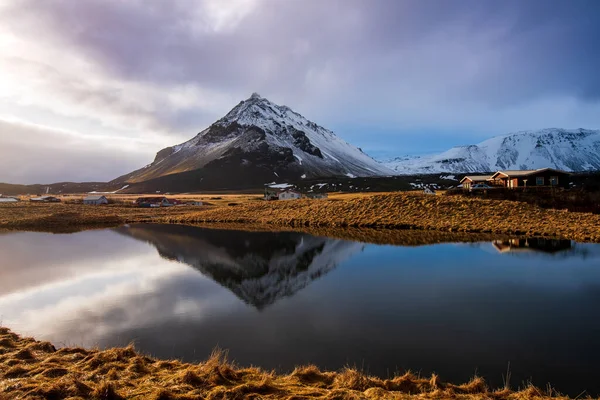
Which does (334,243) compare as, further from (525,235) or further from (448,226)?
(525,235)

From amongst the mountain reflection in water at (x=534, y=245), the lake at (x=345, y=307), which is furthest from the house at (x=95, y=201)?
the mountain reflection in water at (x=534, y=245)

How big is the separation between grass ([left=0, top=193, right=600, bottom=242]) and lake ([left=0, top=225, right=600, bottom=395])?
28.6ft

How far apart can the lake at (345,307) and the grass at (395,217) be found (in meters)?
8.71

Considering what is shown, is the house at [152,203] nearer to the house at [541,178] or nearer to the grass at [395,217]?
the grass at [395,217]

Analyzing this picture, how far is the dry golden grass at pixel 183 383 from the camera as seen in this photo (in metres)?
9.05

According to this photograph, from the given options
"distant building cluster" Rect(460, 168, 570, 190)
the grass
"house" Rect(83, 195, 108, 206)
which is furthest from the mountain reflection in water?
"house" Rect(83, 195, 108, 206)

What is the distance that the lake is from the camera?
42.1 feet

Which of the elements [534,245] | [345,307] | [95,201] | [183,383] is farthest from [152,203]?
[183,383]

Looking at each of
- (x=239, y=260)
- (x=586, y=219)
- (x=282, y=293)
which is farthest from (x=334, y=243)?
(x=586, y=219)

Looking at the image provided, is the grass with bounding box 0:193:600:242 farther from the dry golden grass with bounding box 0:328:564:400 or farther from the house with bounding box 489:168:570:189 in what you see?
the dry golden grass with bounding box 0:328:564:400

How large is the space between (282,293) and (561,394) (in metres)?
14.4

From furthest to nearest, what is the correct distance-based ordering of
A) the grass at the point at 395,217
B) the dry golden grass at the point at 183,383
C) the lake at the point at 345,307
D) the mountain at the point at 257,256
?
the grass at the point at 395,217 → the mountain at the point at 257,256 → the lake at the point at 345,307 → the dry golden grass at the point at 183,383

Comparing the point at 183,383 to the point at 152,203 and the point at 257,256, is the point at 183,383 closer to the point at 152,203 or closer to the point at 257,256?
the point at 257,256

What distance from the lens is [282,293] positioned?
22.0 meters
